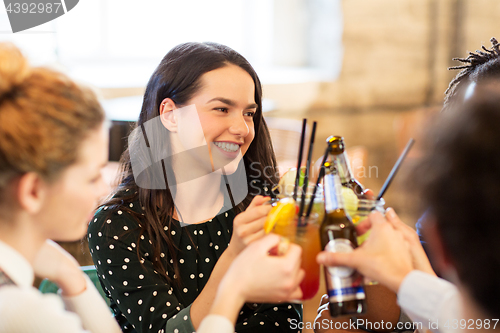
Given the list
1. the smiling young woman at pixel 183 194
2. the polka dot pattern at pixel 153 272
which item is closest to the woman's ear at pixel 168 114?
the smiling young woman at pixel 183 194

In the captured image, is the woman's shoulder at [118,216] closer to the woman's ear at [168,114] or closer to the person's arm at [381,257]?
the woman's ear at [168,114]

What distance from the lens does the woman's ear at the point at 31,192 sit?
29.8 inches

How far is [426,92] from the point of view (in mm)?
4371

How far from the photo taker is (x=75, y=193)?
32.4 inches

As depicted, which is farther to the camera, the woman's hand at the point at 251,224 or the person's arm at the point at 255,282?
the woman's hand at the point at 251,224

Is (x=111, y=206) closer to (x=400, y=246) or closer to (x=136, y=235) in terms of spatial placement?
(x=136, y=235)

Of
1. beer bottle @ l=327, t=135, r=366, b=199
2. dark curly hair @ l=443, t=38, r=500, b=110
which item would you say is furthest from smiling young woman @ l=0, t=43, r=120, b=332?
dark curly hair @ l=443, t=38, r=500, b=110

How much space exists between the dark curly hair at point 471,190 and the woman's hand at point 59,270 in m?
0.73

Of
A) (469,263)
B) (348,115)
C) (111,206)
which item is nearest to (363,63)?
(348,115)

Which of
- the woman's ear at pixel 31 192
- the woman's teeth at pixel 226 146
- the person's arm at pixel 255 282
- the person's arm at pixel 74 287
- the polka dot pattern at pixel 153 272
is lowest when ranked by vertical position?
the polka dot pattern at pixel 153 272

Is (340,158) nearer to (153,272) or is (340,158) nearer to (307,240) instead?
(307,240)

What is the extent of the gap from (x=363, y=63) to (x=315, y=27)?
0.55 meters

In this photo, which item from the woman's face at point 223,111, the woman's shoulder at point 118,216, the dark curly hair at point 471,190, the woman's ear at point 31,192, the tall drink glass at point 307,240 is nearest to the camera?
the dark curly hair at point 471,190

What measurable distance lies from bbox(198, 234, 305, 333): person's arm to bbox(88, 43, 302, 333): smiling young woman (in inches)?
12.7
